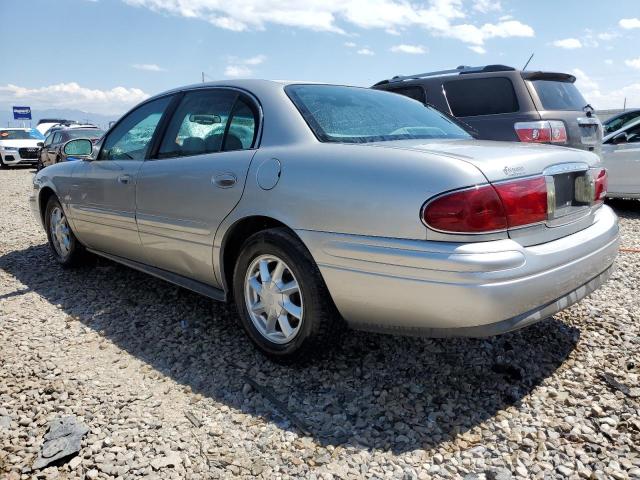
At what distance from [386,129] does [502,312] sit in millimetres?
1207

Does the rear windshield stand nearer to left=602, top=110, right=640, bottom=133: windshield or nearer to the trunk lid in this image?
the trunk lid

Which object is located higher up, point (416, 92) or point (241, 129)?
point (416, 92)

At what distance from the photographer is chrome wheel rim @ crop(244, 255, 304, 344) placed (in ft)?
8.67

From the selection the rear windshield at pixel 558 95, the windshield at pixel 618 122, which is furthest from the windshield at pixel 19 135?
the rear windshield at pixel 558 95

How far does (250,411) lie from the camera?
2.38 meters

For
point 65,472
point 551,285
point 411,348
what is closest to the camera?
point 65,472

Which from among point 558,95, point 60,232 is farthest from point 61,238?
point 558,95

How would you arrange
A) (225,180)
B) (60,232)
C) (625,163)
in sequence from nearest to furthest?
1. (225,180)
2. (60,232)
3. (625,163)

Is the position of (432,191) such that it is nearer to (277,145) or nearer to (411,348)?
(277,145)

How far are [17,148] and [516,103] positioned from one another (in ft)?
63.5

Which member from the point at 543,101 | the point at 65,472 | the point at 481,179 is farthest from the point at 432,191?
the point at 543,101

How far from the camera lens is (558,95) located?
5.72 metres

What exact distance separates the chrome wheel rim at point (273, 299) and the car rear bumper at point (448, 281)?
31cm

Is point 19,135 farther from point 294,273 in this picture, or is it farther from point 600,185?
point 600,185
